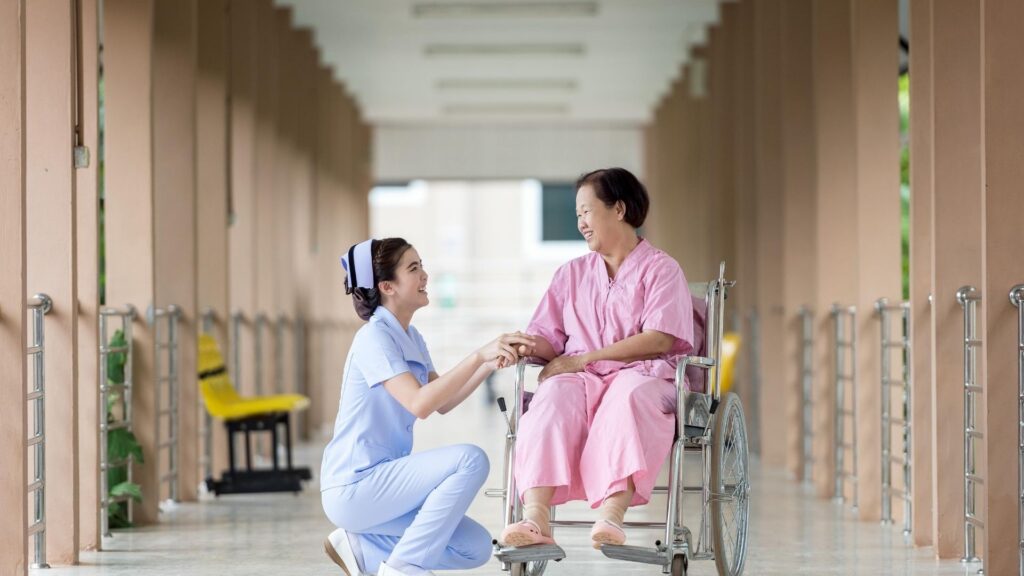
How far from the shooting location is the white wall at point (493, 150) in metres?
17.1

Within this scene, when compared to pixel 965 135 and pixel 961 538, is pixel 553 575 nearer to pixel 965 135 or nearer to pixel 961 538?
pixel 961 538

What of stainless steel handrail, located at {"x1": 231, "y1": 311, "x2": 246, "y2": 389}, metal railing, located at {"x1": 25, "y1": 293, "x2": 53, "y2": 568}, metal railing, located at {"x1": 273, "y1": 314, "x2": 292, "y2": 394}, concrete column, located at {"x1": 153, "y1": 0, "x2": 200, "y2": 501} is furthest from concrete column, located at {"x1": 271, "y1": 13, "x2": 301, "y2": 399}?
metal railing, located at {"x1": 25, "y1": 293, "x2": 53, "y2": 568}

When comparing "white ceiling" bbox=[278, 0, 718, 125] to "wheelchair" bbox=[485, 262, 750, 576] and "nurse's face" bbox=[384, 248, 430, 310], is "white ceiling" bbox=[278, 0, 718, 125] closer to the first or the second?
"wheelchair" bbox=[485, 262, 750, 576]

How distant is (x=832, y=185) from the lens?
259 inches

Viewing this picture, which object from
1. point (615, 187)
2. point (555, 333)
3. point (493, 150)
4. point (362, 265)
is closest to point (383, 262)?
point (362, 265)

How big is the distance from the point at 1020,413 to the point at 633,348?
3.77 ft

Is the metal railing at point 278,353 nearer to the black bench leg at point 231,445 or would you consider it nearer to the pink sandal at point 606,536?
the black bench leg at point 231,445

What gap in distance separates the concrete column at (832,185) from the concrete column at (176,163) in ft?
9.42

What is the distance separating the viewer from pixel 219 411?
6.75 meters

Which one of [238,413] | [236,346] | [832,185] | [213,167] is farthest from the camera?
[236,346]

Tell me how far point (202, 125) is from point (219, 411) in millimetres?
1689

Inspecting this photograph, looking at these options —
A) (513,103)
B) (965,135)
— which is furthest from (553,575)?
(513,103)

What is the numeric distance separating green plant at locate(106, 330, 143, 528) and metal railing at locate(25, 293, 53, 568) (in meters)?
0.87

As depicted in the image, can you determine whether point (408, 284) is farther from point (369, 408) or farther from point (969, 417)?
point (969, 417)
